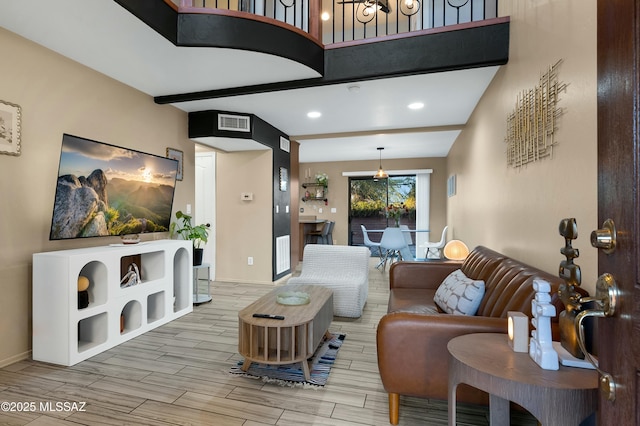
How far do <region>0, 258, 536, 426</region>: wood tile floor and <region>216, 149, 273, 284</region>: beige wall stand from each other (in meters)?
2.33

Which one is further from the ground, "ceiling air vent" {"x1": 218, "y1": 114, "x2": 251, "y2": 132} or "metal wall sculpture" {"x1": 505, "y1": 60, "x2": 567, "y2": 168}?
"ceiling air vent" {"x1": 218, "y1": 114, "x2": 251, "y2": 132}

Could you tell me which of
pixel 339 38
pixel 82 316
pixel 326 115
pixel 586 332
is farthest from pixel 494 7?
pixel 82 316

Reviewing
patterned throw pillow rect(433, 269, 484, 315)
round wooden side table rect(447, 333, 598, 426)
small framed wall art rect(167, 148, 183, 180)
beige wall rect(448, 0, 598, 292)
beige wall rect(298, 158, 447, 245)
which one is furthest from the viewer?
beige wall rect(298, 158, 447, 245)

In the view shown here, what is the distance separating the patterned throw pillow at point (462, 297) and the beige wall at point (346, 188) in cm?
577

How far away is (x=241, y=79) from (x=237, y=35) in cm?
68

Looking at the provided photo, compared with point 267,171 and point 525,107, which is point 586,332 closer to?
point 525,107

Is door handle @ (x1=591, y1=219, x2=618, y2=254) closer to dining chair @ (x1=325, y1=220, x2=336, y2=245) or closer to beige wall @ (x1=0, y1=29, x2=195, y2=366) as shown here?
beige wall @ (x1=0, y1=29, x2=195, y2=366)

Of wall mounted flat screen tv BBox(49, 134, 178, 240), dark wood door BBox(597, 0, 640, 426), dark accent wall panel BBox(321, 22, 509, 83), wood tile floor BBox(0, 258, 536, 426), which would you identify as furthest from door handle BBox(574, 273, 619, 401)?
wall mounted flat screen tv BBox(49, 134, 178, 240)

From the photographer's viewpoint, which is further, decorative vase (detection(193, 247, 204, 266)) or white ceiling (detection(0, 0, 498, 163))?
decorative vase (detection(193, 247, 204, 266))

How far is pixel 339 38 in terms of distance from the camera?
5.62 m

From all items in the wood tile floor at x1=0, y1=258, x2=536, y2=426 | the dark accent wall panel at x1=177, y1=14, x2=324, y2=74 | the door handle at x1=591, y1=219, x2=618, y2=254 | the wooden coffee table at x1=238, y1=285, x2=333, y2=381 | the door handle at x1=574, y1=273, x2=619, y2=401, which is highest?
the dark accent wall panel at x1=177, y1=14, x2=324, y2=74

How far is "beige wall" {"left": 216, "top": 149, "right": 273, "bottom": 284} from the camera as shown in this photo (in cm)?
512

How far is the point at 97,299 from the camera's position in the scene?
109 inches

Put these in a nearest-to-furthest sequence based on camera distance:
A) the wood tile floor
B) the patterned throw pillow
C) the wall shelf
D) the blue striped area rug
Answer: the wood tile floor < the patterned throw pillow < the blue striped area rug < the wall shelf
